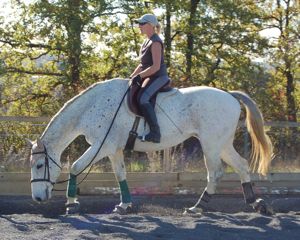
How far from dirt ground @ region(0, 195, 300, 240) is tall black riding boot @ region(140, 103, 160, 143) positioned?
988 millimetres

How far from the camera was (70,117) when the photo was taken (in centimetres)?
779

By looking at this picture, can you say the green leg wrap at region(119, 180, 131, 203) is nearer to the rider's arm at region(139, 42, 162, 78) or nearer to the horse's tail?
the rider's arm at region(139, 42, 162, 78)

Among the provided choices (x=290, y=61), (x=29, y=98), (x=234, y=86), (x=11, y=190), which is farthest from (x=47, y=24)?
(x=290, y=61)

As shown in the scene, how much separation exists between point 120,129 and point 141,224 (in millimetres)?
1490

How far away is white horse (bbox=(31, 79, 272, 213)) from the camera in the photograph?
7602 mm

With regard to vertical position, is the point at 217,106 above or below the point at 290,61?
below

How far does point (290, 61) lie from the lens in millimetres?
19625

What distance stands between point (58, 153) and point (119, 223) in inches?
58.0

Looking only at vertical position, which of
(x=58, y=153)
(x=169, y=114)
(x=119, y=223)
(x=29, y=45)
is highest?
(x=29, y=45)

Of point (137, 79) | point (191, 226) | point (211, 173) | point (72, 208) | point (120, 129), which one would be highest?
point (137, 79)

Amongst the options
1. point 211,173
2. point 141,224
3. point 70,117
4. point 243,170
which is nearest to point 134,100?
point 70,117

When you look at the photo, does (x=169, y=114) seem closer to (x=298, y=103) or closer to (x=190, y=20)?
(x=190, y=20)

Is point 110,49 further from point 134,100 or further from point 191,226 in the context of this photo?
point 191,226

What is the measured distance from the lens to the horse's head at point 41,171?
7508 millimetres
